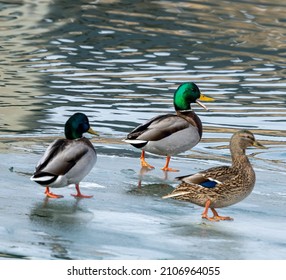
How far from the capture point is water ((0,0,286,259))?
9148 millimetres

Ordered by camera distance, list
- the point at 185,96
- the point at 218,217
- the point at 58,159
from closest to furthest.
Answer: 1. the point at 218,217
2. the point at 58,159
3. the point at 185,96

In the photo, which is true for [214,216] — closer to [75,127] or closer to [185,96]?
[75,127]

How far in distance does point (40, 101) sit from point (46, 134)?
8.86 ft

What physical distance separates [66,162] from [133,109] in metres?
6.49

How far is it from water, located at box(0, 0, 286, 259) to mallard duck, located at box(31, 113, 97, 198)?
24cm

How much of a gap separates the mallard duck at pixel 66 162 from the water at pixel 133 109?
0.24m

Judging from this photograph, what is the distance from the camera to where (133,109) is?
16.6 metres

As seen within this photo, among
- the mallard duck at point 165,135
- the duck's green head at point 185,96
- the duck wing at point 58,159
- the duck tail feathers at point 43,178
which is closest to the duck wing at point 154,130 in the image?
the mallard duck at point 165,135

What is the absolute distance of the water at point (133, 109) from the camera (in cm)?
915

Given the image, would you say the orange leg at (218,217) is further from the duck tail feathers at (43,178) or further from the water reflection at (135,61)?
the water reflection at (135,61)

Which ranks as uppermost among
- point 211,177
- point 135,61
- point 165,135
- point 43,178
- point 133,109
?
point 211,177

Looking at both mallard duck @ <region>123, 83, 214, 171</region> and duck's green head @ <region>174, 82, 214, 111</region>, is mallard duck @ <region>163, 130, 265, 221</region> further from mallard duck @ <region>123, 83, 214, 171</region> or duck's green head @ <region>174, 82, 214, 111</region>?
duck's green head @ <region>174, 82, 214, 111</region>

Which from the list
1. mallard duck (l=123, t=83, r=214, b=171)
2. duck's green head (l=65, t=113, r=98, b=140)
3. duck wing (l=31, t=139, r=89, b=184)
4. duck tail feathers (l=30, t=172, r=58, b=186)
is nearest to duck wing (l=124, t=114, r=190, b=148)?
mallard duck (l=123, t=83, r=214, b=171)

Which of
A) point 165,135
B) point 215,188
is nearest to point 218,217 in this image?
point 215,188
